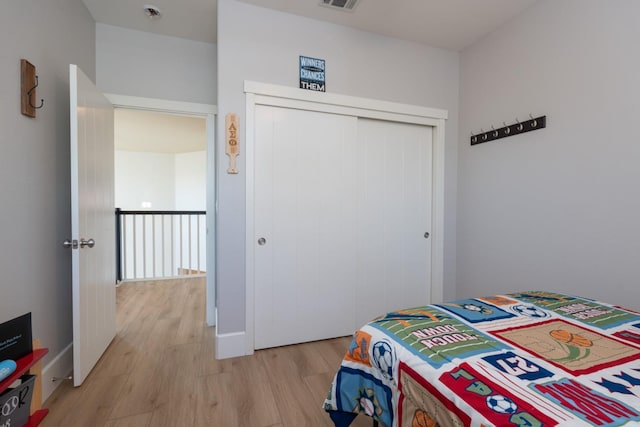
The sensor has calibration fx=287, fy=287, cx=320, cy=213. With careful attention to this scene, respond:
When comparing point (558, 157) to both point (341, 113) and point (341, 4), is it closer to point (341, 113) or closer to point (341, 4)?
point (341, 113)

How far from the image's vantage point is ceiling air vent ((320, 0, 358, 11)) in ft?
6.84

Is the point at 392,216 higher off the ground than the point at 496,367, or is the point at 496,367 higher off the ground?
the point at 392,216

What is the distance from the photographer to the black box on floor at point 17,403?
1.01 m

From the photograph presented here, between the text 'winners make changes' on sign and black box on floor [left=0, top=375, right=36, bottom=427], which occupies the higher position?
the text 'winners make changes' on sign

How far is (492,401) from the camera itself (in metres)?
0.70

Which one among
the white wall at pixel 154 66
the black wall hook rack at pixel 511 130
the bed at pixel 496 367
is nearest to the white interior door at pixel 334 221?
the black wall hook rack at pixel 511 130

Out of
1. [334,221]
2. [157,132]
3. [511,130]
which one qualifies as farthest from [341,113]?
[157,132]

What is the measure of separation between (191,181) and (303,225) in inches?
228

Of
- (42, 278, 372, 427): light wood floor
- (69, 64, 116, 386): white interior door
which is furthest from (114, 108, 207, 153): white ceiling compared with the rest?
(42, 278, 372, 427): light wood floor

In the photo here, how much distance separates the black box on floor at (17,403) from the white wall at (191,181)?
6167mm

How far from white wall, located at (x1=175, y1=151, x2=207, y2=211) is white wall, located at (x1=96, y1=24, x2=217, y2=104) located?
183 inches

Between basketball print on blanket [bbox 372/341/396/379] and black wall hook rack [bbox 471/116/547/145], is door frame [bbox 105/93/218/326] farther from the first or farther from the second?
black wall hook rack [bbox 471/116/547/145]

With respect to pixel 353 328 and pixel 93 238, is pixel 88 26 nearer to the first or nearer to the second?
pixel 93 238

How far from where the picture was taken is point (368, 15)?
7.45ft
